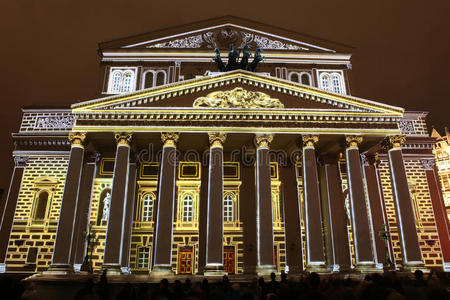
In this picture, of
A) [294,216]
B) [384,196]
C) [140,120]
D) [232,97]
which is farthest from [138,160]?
[384,196]

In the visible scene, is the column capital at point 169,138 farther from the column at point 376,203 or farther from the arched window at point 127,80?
the column at point 376,203

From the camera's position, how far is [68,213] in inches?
894

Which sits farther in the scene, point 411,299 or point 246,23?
point 246,23

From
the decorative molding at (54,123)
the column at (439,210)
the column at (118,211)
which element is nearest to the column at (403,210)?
the column at (439,210)

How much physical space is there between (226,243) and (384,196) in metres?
14.0

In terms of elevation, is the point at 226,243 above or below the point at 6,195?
below

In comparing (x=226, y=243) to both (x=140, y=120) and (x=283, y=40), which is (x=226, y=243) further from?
(x=283, y=40)

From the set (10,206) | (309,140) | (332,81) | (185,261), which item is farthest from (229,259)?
(332,81)

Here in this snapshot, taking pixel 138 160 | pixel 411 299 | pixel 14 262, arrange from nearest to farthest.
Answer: pixel 411 299 < pixel 14 262 < pixel 138 160

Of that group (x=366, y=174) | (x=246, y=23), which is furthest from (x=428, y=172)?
(x=246, y=23)

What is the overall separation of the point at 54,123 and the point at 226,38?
17940 millimetres

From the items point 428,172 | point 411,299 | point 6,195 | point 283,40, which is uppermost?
point 283,40

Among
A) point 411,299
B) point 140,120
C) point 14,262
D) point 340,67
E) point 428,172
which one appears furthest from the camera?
point 340,67

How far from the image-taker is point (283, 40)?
118 ft
